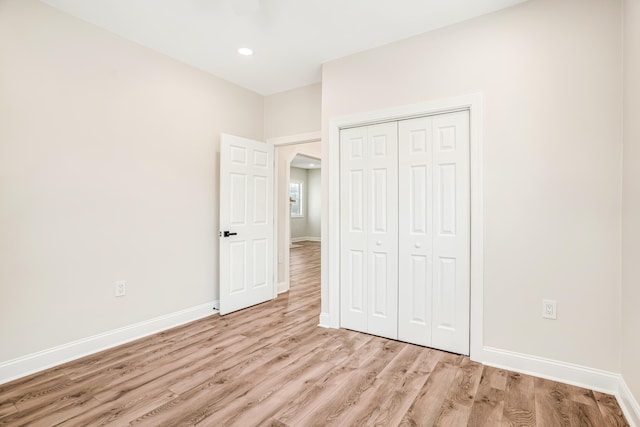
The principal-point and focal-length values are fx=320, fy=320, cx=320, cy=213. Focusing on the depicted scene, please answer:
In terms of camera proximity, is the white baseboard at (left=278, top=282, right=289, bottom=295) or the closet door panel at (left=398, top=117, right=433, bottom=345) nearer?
the closet door panel at (left=398, top=117, right=433, bottom=345)

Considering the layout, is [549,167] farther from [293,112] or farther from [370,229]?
[293,112]

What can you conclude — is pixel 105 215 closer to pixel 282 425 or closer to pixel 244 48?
pixel 244 48

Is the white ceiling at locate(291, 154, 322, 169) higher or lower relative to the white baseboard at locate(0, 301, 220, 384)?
higher

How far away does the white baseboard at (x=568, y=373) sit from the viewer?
188cm

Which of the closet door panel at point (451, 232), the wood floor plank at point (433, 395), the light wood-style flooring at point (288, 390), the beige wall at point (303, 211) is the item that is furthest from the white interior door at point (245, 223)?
the beige wall at point (303, 211)

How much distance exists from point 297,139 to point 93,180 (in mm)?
2271

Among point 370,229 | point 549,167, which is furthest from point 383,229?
point 549,167

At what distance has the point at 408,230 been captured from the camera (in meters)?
2.87

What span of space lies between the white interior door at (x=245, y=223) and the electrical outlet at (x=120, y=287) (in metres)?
0.97

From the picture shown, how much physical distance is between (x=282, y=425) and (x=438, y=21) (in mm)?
3091

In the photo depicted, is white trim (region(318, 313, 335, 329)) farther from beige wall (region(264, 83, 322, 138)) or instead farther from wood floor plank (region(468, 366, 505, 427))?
beige wall (region(264, 83, 322, 138))

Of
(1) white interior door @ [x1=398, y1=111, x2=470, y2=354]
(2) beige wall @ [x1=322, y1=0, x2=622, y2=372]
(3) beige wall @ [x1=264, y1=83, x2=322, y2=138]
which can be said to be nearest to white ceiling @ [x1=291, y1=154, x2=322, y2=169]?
(3) beige wall @ [x1=264, y1=83, x2=322, y2=138]

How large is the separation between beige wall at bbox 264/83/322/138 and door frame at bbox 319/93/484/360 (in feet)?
Result: 2.69

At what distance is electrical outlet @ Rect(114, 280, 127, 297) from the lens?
2852mm
